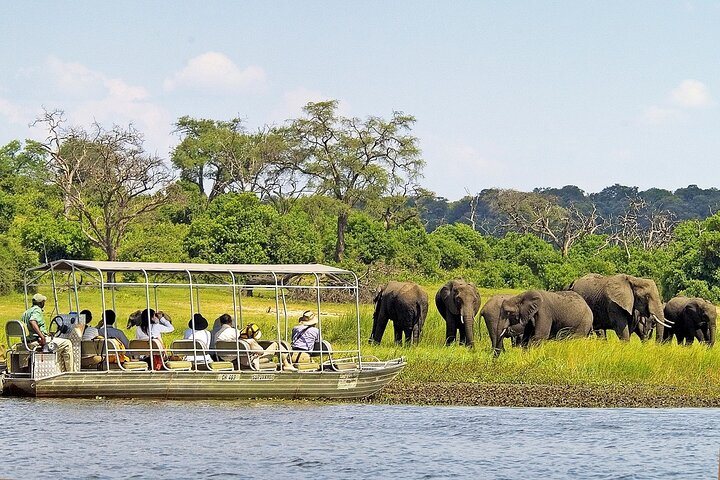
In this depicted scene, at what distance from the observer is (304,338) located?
21.9 metres

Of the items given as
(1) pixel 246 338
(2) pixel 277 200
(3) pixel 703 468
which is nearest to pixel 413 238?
(2) pixel 277 200

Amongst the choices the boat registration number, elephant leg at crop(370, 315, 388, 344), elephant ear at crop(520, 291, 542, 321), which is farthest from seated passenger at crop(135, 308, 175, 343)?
elephant leg at crop(370, 315, 388, 344)

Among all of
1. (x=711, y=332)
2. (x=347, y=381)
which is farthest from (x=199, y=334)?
(x=711, y=332)

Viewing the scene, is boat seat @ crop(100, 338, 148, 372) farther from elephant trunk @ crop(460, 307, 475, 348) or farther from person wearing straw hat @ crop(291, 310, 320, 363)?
elephant trunk @ crop(460, 307, 475, 348)

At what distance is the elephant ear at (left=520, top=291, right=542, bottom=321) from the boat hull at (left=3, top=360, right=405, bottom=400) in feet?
30.8

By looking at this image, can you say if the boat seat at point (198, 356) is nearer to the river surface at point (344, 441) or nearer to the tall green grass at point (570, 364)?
the river surface at point (344, 441)

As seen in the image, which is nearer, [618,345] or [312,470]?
[312,470]

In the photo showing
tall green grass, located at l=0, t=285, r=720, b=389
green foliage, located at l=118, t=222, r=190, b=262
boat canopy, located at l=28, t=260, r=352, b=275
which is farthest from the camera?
green foliage, located at l=118, t=222, r=190, b=262

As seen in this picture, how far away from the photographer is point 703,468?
53.1ft

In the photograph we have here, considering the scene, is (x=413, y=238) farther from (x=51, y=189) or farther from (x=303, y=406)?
(x=303, y=406)

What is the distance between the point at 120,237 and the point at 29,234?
14.4ft

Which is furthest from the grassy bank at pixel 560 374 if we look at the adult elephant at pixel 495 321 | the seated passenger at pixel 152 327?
the seated passenger at pixel 152 327

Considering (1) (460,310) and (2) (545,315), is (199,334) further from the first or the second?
(1) (460,310)

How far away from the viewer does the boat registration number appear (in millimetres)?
21188
